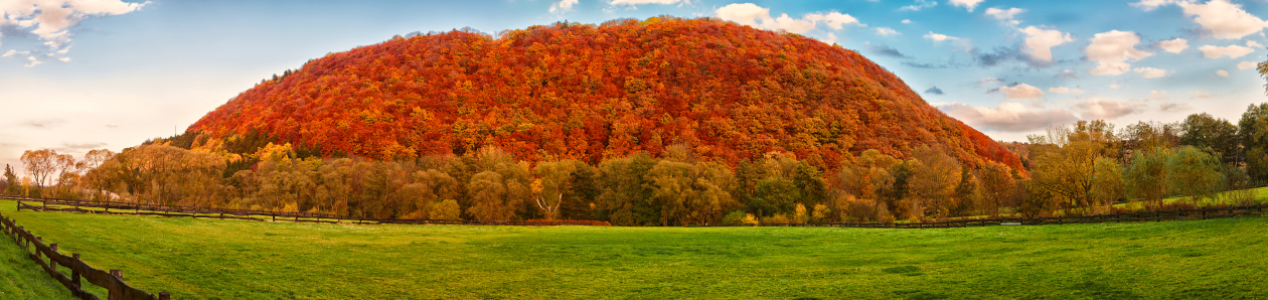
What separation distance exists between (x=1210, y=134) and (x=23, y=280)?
11420 centimetres

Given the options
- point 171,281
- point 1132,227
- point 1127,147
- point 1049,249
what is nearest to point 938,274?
point 1049,249

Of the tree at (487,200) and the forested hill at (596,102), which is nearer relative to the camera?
the tree at (487,200)

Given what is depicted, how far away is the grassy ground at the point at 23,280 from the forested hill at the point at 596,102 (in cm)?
9953

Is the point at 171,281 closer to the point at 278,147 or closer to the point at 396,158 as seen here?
the point at 396,158

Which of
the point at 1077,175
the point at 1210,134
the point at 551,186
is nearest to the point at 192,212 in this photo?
the point at 551,186

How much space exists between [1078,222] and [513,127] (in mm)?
111663

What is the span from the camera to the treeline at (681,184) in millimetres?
62062

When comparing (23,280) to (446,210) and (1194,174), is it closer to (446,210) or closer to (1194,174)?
(446,210)

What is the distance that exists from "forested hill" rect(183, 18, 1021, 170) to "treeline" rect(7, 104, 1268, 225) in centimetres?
2672

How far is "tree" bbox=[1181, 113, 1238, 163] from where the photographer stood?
79812mm

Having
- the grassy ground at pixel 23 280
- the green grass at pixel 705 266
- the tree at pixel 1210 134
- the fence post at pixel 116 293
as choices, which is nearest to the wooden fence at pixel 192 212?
the green grass at pixel 705 266

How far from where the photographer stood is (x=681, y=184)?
78.8m

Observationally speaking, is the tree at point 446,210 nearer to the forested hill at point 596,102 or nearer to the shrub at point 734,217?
the shrub at point 734,217

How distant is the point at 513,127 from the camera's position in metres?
136
